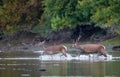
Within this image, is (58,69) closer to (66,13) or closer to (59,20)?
(59,20)

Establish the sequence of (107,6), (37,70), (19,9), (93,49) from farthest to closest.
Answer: (19,9), (107,6), (93,49), (37,70)

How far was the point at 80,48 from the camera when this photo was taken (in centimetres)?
4078

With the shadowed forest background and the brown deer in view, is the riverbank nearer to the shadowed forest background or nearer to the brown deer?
the shadowed forest background

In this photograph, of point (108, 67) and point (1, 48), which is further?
point (1, 48)

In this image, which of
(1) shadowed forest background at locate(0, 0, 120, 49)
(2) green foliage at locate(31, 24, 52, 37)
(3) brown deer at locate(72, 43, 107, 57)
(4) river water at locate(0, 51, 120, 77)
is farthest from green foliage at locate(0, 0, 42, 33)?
(4) river water at locate(0, 51, 120, 77)

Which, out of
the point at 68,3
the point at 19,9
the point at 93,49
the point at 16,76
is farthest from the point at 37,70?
the point at 19,9

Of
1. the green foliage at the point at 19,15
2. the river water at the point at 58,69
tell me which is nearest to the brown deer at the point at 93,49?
the river water at the point at 58,69

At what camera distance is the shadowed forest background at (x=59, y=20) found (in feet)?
170

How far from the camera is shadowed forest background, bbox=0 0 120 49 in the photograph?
51.7 m

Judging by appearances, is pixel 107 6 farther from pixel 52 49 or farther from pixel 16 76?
pixel 16 76

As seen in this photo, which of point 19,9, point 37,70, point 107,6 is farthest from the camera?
point 19,9

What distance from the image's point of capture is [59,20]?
182 ft

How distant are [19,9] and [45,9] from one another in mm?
4352

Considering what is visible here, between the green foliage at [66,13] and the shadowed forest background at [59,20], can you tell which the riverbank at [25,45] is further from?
the green foliage at [66,13]
